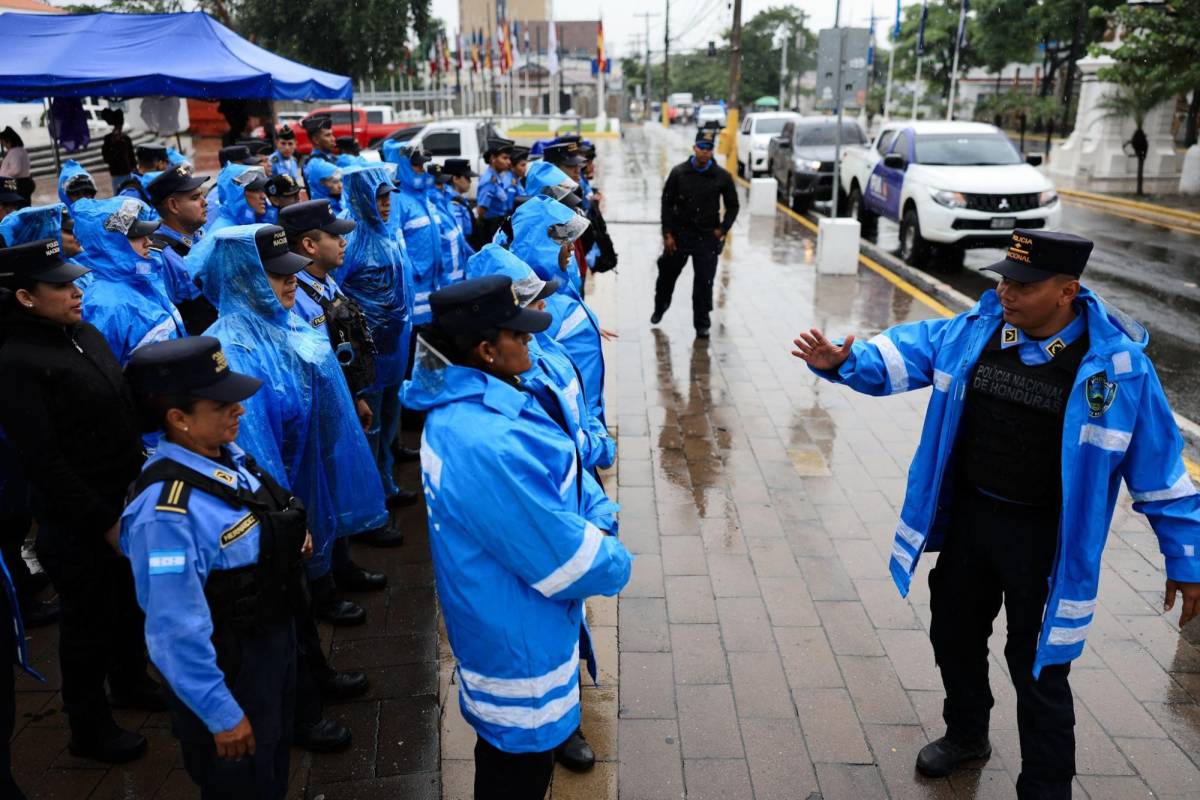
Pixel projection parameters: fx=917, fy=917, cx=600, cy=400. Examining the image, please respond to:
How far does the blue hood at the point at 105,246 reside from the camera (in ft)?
12.6

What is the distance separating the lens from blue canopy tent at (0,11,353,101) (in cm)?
873

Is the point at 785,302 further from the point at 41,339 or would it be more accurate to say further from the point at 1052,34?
the point at 1052,34

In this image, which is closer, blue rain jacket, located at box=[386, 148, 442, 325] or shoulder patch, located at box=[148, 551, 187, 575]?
shoulder patch, located at box=[148, 551, 187, 575]

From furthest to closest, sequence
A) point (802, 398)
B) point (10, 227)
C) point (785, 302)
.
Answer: point (785, 302), point (802, 398), point (10, 227)

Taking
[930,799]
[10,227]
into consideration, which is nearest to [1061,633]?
[930,799]

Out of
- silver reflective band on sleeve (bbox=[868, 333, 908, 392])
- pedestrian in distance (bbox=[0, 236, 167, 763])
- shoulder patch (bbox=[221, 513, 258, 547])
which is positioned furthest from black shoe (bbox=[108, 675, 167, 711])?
silver reflective band on sleeve (bbox=[868, 333, 908, 392])

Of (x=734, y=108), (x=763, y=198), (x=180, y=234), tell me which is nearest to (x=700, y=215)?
(x=180, y=234)

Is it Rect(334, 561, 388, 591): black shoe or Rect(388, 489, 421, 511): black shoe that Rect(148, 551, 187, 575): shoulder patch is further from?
Rect(388, 489, 421, 511): black shoe

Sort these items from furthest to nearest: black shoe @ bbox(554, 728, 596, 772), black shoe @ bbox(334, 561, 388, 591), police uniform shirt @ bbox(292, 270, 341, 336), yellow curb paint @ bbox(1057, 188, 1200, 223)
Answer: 1. yellow curb paint @ bbox(1057, 188, 1200, 223)
2. black shoe @ bbox(334, 561, 388, 591)
3. police uniform shirt @ bbox(292, 270, 341, 336)
4. black shoe @ bbox(554, 728, 596, 772)

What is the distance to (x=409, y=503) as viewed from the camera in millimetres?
5715

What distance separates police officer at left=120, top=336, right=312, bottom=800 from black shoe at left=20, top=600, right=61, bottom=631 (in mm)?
2310

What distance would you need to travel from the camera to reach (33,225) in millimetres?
4070

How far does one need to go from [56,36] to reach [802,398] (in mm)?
8474

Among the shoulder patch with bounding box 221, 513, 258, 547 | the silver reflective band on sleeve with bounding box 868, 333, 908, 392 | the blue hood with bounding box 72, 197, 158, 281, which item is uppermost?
the blue hood with bounding box 72, 197, 158, 281
